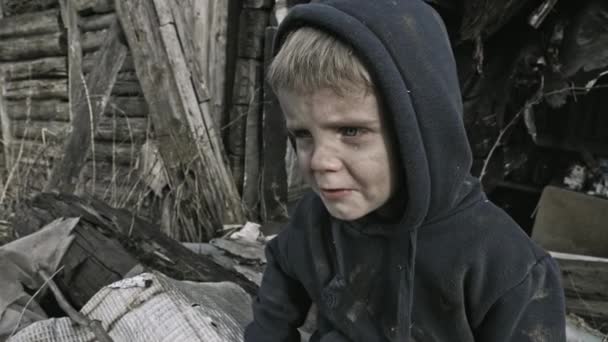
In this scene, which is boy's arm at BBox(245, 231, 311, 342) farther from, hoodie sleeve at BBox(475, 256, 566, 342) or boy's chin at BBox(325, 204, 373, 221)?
hoodie sleeve at BBox(475, 256, 566, 342)

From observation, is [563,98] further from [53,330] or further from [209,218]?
[53,330]

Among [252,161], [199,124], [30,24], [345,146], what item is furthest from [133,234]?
Answer: [30,24]

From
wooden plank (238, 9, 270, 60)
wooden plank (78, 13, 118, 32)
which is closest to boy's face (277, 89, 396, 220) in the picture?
wooden plank (238, 9, 270, 60)

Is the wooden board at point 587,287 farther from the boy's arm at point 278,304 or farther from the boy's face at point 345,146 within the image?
the boy's face at point 345,146

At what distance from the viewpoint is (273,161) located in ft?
13.4

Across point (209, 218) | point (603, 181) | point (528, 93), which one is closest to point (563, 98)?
point (528, 93)

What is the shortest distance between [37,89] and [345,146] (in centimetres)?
538

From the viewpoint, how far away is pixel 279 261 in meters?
1.58

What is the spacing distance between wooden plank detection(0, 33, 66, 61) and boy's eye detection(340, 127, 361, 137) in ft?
16.4

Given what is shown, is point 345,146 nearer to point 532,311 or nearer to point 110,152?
point 532,311

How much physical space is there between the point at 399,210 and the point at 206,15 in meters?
3.20

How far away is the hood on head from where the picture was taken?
99 cm

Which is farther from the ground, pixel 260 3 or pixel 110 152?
pixel 260 3

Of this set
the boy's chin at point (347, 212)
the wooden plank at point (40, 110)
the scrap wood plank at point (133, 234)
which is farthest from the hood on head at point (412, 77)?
the wooden plank at point (40, 110)
